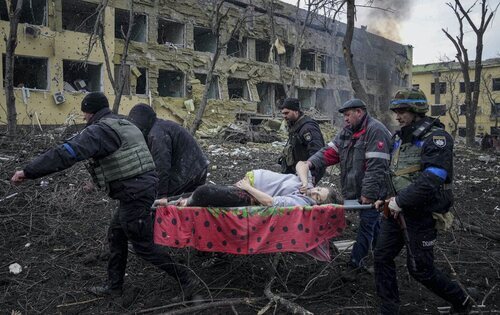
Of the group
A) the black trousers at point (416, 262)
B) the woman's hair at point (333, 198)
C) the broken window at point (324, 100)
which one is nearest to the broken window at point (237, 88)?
the broken window at point (324, 100)

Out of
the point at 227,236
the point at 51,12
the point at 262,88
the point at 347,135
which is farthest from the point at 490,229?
the point at 262,88

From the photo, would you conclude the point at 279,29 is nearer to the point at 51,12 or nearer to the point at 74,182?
the point at 51,12

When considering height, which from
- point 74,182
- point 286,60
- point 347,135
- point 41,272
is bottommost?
point 41,272

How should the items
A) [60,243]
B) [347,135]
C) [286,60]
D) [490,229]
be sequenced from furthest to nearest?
[286,60] < [490,229] < [60,243] < [347,135]

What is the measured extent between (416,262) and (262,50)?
1026 inches

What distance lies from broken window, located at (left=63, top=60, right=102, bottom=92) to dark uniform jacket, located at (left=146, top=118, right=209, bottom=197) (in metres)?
15.4

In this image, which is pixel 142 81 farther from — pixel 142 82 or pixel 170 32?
pixel 170 32

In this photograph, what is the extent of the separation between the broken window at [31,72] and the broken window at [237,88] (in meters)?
10.3

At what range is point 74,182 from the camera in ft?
22.9

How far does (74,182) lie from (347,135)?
4.83 meters

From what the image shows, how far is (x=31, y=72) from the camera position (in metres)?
17.6

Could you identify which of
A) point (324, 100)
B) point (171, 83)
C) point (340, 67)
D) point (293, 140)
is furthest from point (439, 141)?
point (340, 67)

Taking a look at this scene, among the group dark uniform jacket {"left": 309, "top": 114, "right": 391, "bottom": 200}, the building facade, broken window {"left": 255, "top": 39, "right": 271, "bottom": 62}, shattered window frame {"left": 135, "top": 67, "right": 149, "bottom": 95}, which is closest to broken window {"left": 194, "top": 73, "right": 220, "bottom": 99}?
shattered window frame {"left": 135, "top": 67, "right": 149, "bottom": 95}

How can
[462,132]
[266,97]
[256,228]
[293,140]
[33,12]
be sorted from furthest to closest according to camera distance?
1. [462,132]
2. [266,97]
3. [33,12]
4. [293,140]
5. [256,228]
